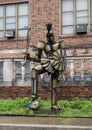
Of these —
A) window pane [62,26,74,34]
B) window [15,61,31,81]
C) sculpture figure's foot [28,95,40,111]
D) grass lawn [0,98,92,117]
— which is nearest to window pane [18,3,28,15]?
window pane [62,26,74,34]

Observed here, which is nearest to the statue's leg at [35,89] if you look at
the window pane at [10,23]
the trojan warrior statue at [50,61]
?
the trojan warrior statue at [50,61]

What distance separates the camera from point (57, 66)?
33.0ft

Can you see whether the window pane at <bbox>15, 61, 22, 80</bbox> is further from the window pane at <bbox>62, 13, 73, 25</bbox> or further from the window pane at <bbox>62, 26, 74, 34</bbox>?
the window pane at <bbox>62, 13, 73, 25</bbox>

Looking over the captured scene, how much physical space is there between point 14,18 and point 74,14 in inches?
131

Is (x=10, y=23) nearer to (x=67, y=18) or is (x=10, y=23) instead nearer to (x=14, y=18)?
(x=14, y=18)

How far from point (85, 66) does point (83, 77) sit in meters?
0.49

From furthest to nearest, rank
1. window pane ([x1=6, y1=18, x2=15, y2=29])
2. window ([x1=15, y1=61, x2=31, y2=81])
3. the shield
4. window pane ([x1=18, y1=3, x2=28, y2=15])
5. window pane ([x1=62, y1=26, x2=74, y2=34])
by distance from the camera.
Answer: window pane ([x1=6, y1=18, x2=15, y2=29])
window pane ([x1=18, y1=3, x2=28, y2=15])
window pane ([x1=62, y1=26, x2=74, y2=34])
window ([x1=15, y1=61, x2=31, y2=81])
the shield

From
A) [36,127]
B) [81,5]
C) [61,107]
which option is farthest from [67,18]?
[36,127]

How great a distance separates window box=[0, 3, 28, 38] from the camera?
21.0 metres

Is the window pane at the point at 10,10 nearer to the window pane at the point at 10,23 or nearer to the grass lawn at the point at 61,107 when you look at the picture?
the window pane at the point at 10,23

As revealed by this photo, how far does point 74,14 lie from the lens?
19672 mm

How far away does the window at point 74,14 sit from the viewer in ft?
63.6

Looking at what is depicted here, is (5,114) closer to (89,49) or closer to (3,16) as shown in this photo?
(89,49)

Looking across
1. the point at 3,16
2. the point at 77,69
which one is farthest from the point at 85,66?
the point at 3,16
